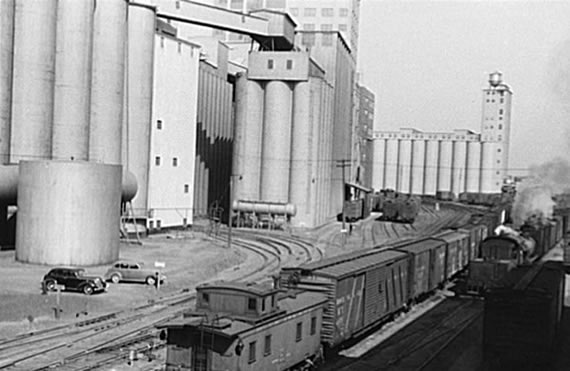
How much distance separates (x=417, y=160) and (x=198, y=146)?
112 metres

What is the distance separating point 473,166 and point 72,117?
142804mm

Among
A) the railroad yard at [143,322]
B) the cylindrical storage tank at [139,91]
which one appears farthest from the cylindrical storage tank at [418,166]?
the railroad yard at [143,322]

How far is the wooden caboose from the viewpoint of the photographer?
746 inches

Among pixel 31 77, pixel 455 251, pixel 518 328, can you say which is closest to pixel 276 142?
pixel 31 77

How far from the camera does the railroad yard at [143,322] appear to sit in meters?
27.4

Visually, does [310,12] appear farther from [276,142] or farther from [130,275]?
[130,275]

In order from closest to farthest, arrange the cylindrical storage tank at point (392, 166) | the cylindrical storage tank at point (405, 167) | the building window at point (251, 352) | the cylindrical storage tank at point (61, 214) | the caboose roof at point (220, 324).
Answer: the caboose roof at point (220, 324)
the building window at point (251, 352)
the cylindrical storage tank at point (61, 214)
the cylindrical storage tank at point (405, 167)
the cylindrical storage tank at point (392, 166)

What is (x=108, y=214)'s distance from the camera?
5134cm

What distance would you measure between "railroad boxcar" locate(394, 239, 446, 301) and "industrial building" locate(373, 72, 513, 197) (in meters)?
138

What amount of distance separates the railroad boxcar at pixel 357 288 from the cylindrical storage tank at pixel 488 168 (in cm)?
15441

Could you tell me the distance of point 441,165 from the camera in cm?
19325

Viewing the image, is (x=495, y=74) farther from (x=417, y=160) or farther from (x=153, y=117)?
(x=153, y=117)

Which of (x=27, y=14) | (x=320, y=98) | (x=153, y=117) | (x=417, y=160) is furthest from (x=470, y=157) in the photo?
(x=27, y=14)

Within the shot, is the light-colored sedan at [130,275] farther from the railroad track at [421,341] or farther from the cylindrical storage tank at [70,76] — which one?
the cylindrical storage tank at [70,76]
